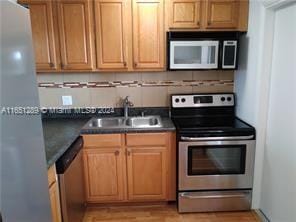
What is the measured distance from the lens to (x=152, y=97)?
278 cm

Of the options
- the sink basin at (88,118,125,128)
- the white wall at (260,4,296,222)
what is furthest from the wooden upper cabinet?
the white wall at (260,4,296,222)

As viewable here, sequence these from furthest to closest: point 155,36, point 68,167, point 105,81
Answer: point 105,81 < point 155,36 < point 68,167

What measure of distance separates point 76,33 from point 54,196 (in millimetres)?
1512

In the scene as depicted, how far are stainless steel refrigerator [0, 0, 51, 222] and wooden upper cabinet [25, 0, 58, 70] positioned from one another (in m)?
1.43

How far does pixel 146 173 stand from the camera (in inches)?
93.4

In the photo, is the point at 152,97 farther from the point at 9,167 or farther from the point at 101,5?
the point at 9,167

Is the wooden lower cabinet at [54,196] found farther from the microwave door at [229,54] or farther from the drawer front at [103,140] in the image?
the microwave door at [229,54]

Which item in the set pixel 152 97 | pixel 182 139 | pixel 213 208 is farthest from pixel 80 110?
pixel 213 208

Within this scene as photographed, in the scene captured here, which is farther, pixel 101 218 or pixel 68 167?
pixel 101 218

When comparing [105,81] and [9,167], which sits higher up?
[105,81]

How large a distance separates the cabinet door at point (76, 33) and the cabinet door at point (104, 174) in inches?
34.3

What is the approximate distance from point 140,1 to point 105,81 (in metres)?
0.93

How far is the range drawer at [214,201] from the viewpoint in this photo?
7.70 feet

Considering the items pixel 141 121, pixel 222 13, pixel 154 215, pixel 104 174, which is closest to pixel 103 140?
pixel 104 174
